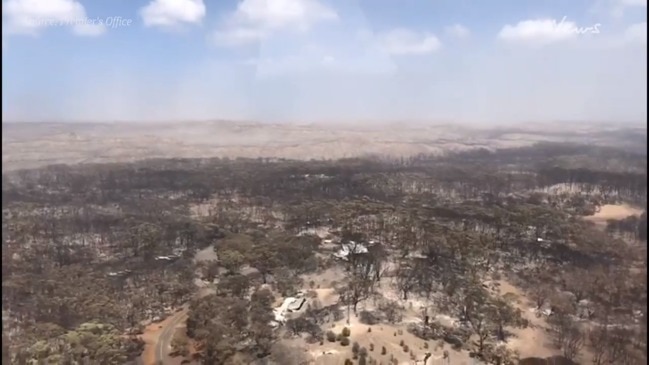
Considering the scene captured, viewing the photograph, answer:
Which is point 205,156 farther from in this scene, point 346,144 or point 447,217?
point 447,217

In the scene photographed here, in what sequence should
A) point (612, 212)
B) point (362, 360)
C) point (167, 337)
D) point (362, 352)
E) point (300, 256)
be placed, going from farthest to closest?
point (612, 212), point (300, 256), point (167, 337), point (362, 352), point (362, 360)

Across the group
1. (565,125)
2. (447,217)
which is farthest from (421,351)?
(565,125)

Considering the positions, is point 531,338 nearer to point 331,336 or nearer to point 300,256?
point 331,336

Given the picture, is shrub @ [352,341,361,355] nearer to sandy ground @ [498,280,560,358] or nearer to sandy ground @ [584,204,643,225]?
sandy ground @ [498,280,560,358]

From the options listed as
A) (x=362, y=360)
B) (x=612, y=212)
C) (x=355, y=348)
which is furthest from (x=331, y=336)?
(x=612, y=212)

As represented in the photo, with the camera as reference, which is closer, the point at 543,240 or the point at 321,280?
the point at 321,280

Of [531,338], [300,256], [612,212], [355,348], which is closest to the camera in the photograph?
[355,348]
